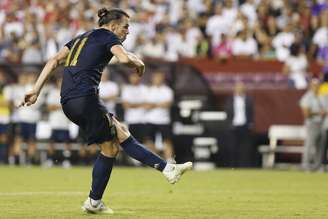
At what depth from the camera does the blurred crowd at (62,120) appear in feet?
71.9

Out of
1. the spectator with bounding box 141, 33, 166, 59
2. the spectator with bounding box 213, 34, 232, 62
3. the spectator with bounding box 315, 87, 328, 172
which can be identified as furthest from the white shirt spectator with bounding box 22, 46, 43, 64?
the spectator with bounding box 315, 87, 328, 172

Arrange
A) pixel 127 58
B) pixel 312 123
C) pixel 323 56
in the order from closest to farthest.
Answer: pixel 127 58 → pixel 312 123 → pixel 323 56

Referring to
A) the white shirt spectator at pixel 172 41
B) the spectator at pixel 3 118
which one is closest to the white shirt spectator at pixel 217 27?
the white shirt spectator at pixel 172 41

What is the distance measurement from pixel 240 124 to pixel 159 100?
1967 mm

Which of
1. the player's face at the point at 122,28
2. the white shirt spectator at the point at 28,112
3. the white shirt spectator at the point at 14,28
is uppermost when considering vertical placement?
the player's face at the point at 122,28

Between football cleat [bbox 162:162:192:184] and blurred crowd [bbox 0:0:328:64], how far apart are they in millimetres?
12400

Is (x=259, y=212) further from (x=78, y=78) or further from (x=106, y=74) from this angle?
(x=106, y=74)

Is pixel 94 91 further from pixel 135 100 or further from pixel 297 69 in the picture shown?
pixel 297 69

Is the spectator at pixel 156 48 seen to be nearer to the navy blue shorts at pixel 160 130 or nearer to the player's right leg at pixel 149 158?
the navy blue shorts at pixel 160 130

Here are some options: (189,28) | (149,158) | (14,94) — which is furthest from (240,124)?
(149,158)

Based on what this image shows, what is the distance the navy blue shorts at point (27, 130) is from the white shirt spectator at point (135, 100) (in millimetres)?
2401

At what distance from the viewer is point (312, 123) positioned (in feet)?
69.0

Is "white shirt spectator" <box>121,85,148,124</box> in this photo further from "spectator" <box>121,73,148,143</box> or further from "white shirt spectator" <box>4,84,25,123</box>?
"white shirt spectator" <box>4,84,25,123</box>

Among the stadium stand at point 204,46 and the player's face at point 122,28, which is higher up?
the player's face at point 122,28
